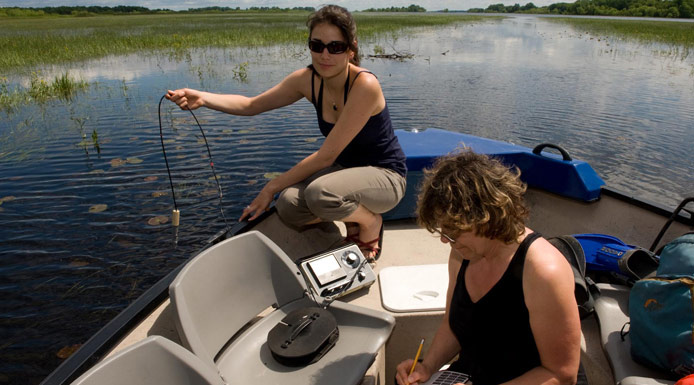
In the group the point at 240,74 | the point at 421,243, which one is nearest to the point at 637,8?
the point at 240,74

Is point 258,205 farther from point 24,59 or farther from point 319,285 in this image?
point 24,59

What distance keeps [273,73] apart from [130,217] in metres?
9.10

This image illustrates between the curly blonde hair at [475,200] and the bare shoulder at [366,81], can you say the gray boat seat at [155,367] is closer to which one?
the curly blonde hair at [475,200]

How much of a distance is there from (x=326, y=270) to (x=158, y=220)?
10.2ft

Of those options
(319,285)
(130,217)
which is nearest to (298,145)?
(130,217)

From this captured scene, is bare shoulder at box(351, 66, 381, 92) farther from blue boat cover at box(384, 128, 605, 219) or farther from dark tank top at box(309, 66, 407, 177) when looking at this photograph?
blue boat cover at box(384, 128, 605, 219)

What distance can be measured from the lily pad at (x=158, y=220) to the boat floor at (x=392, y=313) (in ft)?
7.68

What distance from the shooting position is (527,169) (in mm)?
3307

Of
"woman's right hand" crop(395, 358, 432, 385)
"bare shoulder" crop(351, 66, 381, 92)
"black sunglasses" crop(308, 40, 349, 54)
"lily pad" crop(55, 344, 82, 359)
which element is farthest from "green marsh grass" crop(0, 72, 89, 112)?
"woman's right hand" crop(395, 358, 432, 385)

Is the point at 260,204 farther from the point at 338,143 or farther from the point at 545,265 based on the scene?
the point at 545,265

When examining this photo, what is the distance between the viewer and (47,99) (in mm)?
9336

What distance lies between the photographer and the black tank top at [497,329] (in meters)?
1.28

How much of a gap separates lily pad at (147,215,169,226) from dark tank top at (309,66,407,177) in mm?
2780

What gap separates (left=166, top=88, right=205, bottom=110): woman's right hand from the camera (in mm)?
2465
